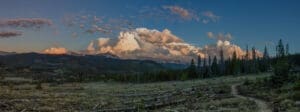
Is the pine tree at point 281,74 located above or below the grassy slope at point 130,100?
above

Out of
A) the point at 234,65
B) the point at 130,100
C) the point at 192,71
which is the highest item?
the point at 234,65

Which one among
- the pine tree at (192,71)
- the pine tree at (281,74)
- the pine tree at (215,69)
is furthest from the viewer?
the pine tree at (215,69)

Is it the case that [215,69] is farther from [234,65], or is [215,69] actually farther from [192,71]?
[234,65]

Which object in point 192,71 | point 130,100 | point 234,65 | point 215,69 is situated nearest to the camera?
point 130,100

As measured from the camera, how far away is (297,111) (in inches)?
1435

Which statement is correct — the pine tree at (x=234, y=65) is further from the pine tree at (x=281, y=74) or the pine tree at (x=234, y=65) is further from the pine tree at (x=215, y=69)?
the pine tree at (x=281, y=74)

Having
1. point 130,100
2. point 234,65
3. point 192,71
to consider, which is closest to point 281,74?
point 130,100

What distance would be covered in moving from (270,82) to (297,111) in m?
41.1

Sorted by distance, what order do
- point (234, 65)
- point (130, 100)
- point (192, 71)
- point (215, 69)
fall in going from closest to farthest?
point (130, 100) → point (234, 65) → point (192, 71) → point (215, 69)

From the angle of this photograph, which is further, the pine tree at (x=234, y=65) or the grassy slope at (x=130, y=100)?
the pine tree at (x=234, y=65)

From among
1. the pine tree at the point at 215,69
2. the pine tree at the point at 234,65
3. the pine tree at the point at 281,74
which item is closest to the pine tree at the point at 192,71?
the pine tree at the point at 215,69

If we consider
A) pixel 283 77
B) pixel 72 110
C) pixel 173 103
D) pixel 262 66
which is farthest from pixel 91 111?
pixel 262 66

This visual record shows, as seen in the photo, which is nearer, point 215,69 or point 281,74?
point 281,74

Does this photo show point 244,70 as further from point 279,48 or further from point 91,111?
point 91,111
